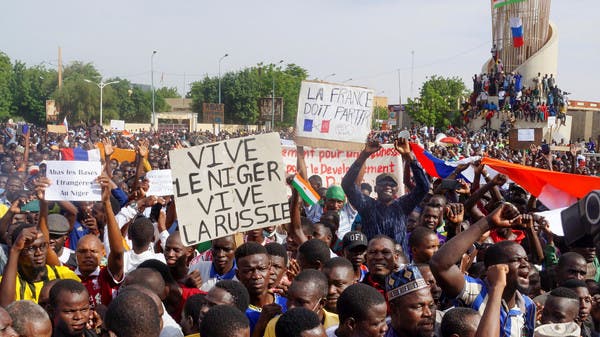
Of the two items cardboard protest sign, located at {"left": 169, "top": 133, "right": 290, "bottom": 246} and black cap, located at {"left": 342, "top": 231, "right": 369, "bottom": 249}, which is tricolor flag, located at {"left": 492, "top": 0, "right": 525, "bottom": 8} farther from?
cardboard protest sign, located at {"left": 169, "top": 133, "right": 290, "bottom": 246}

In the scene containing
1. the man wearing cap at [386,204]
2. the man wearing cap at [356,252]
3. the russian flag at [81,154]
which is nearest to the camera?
the man wearing cap at [356,252]

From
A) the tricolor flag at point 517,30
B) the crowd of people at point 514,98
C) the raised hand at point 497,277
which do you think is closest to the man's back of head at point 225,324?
the raised hand at point 497,277

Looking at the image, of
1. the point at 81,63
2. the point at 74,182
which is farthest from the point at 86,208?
the point at 81,63

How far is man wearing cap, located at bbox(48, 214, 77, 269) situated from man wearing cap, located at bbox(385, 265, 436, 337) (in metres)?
3.30

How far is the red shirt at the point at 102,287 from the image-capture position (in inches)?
196

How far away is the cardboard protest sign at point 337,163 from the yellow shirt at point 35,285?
5952mm

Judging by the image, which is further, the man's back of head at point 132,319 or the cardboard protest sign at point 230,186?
the cardboard protest sign at point 230,186

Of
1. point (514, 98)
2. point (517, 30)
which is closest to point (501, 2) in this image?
point (517, 30)

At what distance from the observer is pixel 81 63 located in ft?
321

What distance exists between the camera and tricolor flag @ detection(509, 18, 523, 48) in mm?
46594

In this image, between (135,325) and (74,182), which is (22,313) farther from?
(74,182)

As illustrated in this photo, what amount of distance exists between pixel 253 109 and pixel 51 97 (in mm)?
22091

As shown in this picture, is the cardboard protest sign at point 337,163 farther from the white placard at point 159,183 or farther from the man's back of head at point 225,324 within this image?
the man's back of head at point 225,324

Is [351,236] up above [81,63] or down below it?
below
